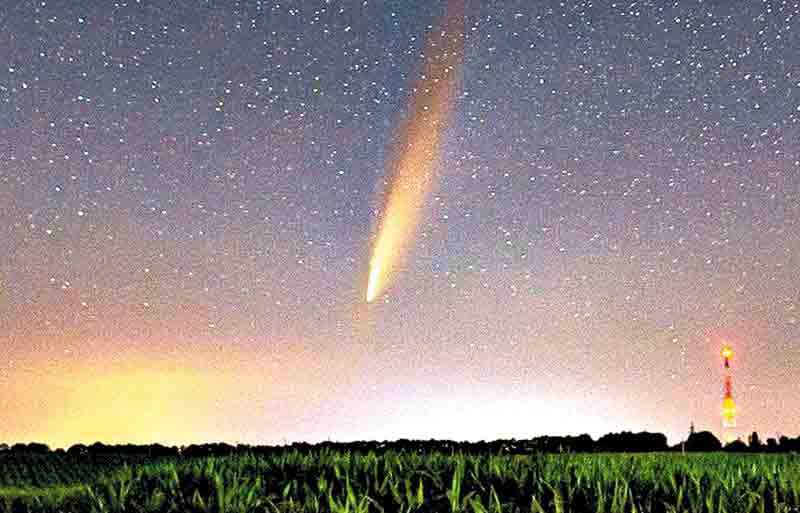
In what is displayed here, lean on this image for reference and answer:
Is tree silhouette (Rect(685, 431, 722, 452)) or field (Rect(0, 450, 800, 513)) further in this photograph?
tree silhouette (Rect(685, 431, 722, 452))

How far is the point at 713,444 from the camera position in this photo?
32656 millimetres

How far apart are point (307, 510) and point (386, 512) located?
0.62 metres

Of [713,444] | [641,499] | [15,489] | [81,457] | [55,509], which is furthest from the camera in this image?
[713,444]

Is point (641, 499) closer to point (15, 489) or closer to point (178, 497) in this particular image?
point (178, 497)

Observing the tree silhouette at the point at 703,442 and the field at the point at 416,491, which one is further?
the tree silhouette at the point at 703,442

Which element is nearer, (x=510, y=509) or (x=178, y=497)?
(x=510, y=509)

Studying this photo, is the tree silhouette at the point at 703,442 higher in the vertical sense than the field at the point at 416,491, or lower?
higher

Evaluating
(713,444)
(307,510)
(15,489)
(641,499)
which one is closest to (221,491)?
(307,510)

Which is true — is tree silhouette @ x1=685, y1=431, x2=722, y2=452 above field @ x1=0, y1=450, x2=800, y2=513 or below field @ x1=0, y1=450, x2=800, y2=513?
above

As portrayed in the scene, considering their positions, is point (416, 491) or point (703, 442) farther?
point (703, 442)

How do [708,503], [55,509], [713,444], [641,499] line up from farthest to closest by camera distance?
[713,444]
[55,509]
[641,499]
[708,503]

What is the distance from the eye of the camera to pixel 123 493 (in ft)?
28.8

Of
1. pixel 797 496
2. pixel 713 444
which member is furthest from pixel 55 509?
pixel 713 444

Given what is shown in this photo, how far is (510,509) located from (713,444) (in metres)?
26.8
